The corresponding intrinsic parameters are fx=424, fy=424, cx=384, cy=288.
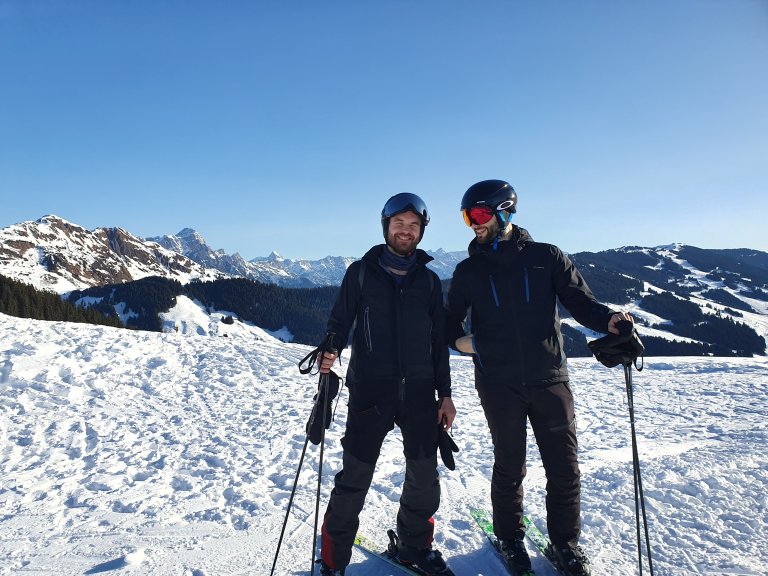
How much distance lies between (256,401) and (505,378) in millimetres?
8546

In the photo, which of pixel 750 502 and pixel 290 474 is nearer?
pixel 750 502

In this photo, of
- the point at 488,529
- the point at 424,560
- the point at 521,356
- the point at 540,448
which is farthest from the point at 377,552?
the point at 521,356

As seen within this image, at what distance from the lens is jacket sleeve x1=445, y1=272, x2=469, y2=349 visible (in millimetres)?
4027

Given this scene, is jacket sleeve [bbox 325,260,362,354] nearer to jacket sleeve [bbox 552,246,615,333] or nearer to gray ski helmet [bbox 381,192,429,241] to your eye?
gray ski helmet [bbox 381,192,429,241]

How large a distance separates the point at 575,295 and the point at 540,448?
1.38 metres

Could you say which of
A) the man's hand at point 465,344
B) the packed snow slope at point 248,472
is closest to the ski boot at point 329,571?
the packed snow slope at point 248,472

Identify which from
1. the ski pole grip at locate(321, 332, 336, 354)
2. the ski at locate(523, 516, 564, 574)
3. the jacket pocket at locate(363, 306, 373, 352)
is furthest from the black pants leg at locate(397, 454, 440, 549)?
the ski pole grip at locate(321, 332, 336, 354)

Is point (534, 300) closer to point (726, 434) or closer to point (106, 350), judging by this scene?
point (726, 434)

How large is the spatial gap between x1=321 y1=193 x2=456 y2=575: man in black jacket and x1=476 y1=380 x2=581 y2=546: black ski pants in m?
0.50

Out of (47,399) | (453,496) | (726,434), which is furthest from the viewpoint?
(47,399)

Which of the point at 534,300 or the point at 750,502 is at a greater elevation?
the point at 534,300

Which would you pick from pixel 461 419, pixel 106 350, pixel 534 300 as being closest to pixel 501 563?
pixel 534 300

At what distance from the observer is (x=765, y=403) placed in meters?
10.7

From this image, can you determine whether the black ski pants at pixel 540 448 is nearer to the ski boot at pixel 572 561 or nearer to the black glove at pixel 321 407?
the ski boot at pixel 572 561
